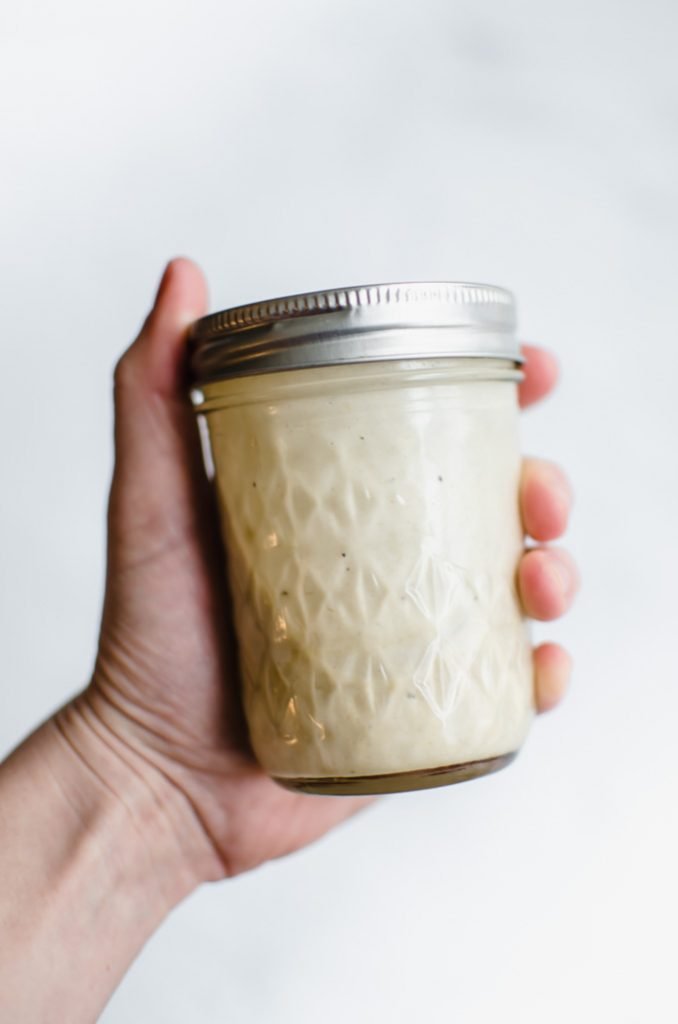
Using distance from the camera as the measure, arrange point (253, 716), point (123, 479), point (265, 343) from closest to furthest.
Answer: point (265, 343), point (253, 716), point (123, 479)

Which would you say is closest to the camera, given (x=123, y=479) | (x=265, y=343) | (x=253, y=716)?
(x=265, y=343)

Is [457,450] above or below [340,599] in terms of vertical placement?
above

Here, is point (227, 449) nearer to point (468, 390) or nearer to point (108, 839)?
point (468, 390)

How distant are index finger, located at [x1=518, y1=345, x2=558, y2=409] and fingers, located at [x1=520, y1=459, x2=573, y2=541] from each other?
0.18 m

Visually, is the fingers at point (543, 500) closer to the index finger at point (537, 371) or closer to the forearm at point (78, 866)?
the index finger at point (537, 371)

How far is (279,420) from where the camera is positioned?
995 mm

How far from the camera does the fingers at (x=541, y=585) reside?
111 centimetres

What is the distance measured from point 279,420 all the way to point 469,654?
255mm

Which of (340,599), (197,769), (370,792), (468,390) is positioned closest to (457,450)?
(468,390)

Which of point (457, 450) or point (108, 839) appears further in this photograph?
point (108, 839)

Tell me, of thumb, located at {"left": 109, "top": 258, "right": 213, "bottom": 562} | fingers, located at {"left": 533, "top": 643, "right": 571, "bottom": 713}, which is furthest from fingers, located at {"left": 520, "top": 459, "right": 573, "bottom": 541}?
thumb, located at {"left": 109, "top": 258, "right": 213, "bottom": 562}

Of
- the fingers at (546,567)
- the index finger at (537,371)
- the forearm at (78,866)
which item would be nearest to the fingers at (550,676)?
the fingers at (546,567)

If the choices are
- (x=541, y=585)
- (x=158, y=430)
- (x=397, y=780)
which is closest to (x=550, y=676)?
(x=541, y=585)

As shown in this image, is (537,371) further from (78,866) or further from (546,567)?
(78,866)
